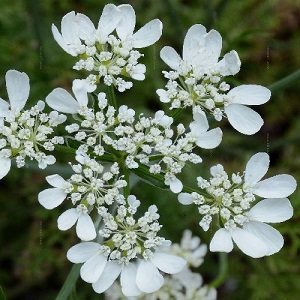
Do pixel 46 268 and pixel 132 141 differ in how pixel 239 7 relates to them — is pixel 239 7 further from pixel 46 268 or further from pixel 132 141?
pixel 132 141

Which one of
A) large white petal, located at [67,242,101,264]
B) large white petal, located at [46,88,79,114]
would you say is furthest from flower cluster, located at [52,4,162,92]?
large white petal, located at [67,242,101,264]

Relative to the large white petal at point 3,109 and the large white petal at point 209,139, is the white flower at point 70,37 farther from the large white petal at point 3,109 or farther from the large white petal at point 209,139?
the large white petal at point 209,139

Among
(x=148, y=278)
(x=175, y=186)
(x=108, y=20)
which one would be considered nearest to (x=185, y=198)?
(x=175, y=186)

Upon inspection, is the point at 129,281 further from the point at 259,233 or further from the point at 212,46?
the point at 212,46

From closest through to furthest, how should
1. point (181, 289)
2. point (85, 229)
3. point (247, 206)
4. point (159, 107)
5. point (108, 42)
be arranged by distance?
point (85, 229), point (247, 206), point (108, 42), point (181, 289), point (159, 107)

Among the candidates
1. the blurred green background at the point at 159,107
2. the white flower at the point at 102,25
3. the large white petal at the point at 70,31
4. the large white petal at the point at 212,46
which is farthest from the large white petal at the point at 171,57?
the blurred green background at the point at 159,107
